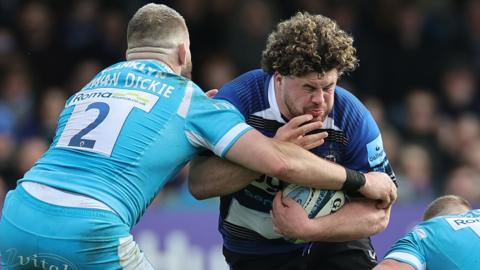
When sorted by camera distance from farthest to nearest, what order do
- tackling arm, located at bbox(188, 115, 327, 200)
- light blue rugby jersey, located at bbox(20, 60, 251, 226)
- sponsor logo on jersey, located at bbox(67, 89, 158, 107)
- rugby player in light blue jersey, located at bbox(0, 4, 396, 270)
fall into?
tackling arm, located at bbox(188, 115, 327, 200) → sponsor logo on jersey, located at bbox(67, 89, 158, 107) → light blue rugby jersey, located at bbox(20, 60, 251, 226) → rugby player in light blue jersey, located at bbox(0, 4, 396, 270)

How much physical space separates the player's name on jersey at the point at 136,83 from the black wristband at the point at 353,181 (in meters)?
1.03

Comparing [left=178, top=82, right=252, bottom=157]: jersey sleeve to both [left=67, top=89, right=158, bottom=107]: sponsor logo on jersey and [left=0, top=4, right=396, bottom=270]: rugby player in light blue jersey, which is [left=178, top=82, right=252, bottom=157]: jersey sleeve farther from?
[left=67, top=89, right=158, bottom=107]: sponsor logo on jersey

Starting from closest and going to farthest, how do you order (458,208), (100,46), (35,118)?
(458,208)
(35,118)
(100,46)

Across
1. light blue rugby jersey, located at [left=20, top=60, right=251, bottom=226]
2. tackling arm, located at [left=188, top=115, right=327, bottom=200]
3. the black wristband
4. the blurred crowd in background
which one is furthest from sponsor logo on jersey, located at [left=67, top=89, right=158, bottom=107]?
the blurred crowd in background

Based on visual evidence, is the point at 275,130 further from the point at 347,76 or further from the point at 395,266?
the point at 347,76

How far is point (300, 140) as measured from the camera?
5543mm

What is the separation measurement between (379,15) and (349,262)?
22.8ft

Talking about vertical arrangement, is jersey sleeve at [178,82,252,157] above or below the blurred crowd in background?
above

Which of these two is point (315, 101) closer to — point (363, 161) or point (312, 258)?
point (363, 161)

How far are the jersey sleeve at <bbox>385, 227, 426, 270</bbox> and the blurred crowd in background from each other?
17.7ft

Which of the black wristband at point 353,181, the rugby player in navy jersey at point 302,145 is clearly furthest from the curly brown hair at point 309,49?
the black wristband at point 353,181

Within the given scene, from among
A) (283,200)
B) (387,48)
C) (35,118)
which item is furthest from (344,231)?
(387,48)

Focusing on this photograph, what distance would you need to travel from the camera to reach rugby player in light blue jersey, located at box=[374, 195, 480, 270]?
5.41 metres

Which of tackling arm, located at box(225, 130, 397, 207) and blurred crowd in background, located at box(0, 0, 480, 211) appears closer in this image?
tackling arm, located at box(225, 130, 397, 207)
